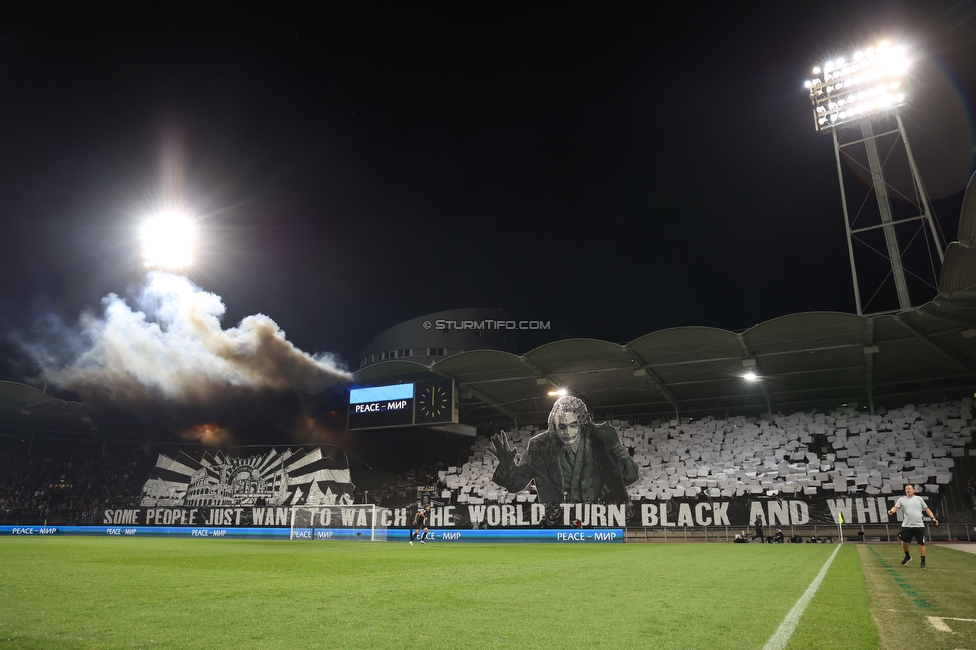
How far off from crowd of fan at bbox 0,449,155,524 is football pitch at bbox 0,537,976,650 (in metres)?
36.6

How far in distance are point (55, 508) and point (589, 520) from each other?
35450 millimetres

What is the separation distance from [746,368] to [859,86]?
1472 cm

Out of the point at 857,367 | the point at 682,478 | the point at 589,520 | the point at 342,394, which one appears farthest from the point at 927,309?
the point at 342,394

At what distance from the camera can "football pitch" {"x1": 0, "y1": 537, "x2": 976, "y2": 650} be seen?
14.5 feet

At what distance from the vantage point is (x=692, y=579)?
360 inches

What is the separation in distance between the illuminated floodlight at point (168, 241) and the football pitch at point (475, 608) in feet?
106

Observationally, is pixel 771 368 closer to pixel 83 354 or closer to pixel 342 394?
pixel 342 394

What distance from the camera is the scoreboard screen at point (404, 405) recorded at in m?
34.8

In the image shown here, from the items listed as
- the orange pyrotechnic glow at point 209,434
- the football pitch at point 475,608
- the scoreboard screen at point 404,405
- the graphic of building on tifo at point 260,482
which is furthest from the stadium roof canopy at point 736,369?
the football pitch at point 475,608

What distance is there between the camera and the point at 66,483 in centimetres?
4378

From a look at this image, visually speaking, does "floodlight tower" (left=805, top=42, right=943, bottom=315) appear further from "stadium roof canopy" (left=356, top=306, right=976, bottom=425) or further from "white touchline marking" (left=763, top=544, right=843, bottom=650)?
"white touchline marking" (left=763, top=544, right=843, bottom=650)

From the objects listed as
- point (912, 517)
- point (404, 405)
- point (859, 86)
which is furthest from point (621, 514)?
point (859, 86)

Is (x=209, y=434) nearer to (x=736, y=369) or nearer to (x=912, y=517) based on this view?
(x=736, y=369)

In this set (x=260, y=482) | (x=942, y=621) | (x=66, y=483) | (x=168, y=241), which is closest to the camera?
(x=942, y=621)
